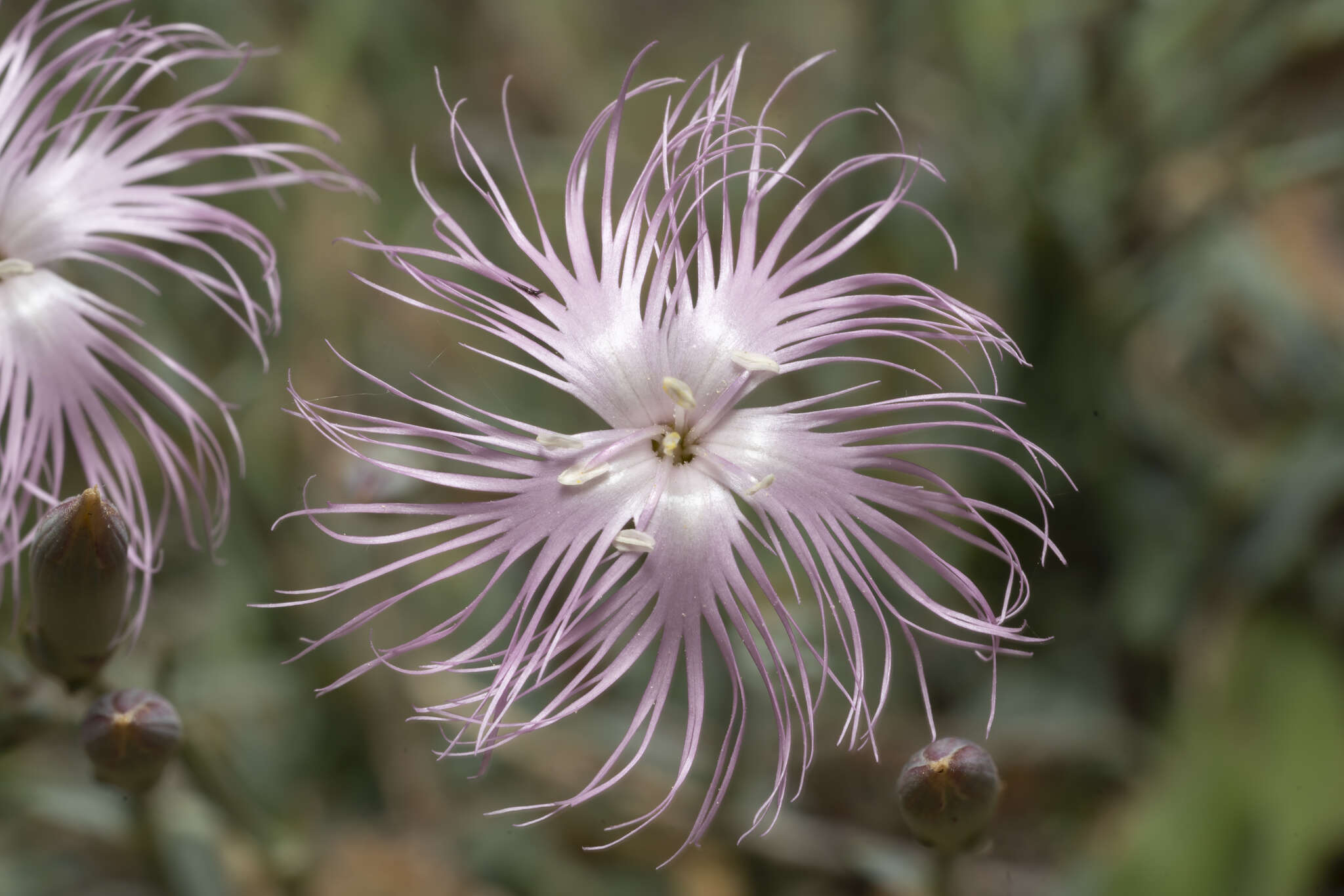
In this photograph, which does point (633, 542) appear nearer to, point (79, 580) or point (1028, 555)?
point (79, 580)

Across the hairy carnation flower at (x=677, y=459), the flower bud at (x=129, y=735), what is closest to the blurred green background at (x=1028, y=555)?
the flower bud at (x=129, y=735)

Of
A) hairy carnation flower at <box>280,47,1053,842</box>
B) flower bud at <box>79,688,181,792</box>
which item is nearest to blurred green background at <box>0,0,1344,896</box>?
flower bud at <box>79,688,181,792</box>

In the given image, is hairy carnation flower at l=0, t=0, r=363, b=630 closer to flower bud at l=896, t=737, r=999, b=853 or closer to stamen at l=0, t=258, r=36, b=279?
stamen at l=0, t=258, r=36, b=279

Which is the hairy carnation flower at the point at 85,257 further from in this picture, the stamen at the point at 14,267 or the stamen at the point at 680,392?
the stamen at the point at 680,392

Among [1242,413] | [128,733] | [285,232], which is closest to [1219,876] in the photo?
[1242,413]

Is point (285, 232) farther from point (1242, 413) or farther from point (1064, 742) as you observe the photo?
point (1242, 413)

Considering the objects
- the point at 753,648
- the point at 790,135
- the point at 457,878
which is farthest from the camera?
the point at 790,135

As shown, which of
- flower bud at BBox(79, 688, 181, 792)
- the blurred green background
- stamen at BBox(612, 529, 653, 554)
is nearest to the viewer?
stamen at BBox(612, 529, 653, 554)
